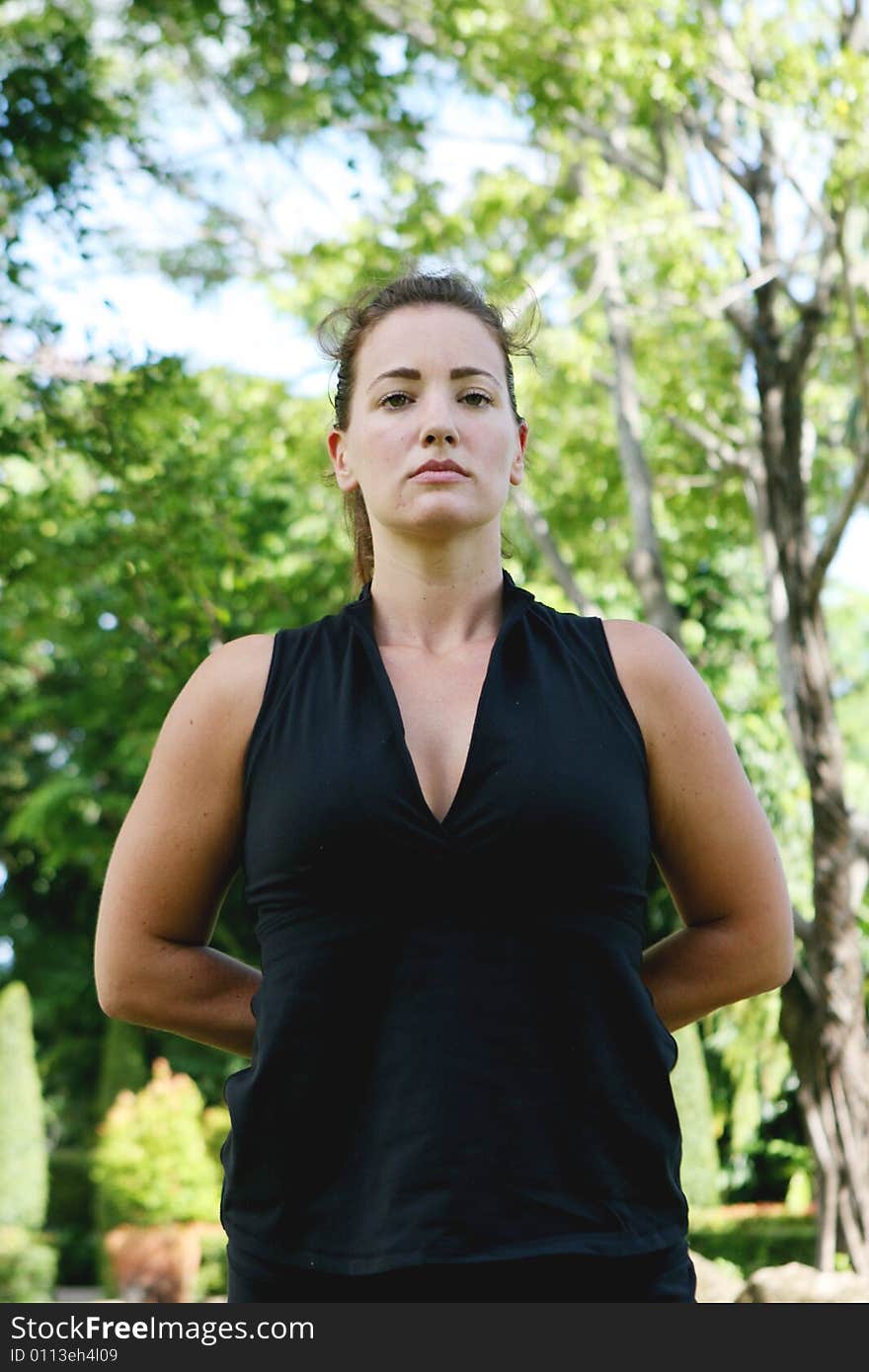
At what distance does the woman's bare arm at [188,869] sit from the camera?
148 cm

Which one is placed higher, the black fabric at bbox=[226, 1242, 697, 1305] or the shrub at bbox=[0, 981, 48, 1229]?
the shrub at bbox=[0, 981, 48, 1229]

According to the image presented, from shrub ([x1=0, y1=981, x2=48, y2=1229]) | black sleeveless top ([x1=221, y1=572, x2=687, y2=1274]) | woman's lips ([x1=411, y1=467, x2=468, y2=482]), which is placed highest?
shrub ([x1=0, y1=981, x2=48, y2=1229])

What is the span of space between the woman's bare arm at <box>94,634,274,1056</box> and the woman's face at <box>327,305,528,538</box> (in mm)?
222

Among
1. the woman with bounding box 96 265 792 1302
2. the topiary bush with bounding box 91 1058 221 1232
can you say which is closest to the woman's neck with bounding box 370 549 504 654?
the woman with bounding box 96 265 792 1302

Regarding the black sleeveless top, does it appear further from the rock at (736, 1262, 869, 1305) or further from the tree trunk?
the tree trunk

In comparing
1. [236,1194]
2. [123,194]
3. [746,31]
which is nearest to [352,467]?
[236,1194]

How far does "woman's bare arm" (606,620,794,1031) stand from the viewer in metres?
1.47

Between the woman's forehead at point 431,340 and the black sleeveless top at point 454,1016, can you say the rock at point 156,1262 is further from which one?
the woman's forehead at point 431,340

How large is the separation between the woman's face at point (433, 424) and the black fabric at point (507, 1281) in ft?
2.40

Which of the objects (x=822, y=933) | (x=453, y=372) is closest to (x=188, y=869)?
(x=453, y=372)

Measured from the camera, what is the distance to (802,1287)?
5246 millimetres

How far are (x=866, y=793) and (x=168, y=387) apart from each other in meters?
10.3

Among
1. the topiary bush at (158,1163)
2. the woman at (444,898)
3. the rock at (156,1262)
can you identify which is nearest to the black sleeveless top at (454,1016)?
the woman at (444,898)

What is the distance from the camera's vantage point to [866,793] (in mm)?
14156
